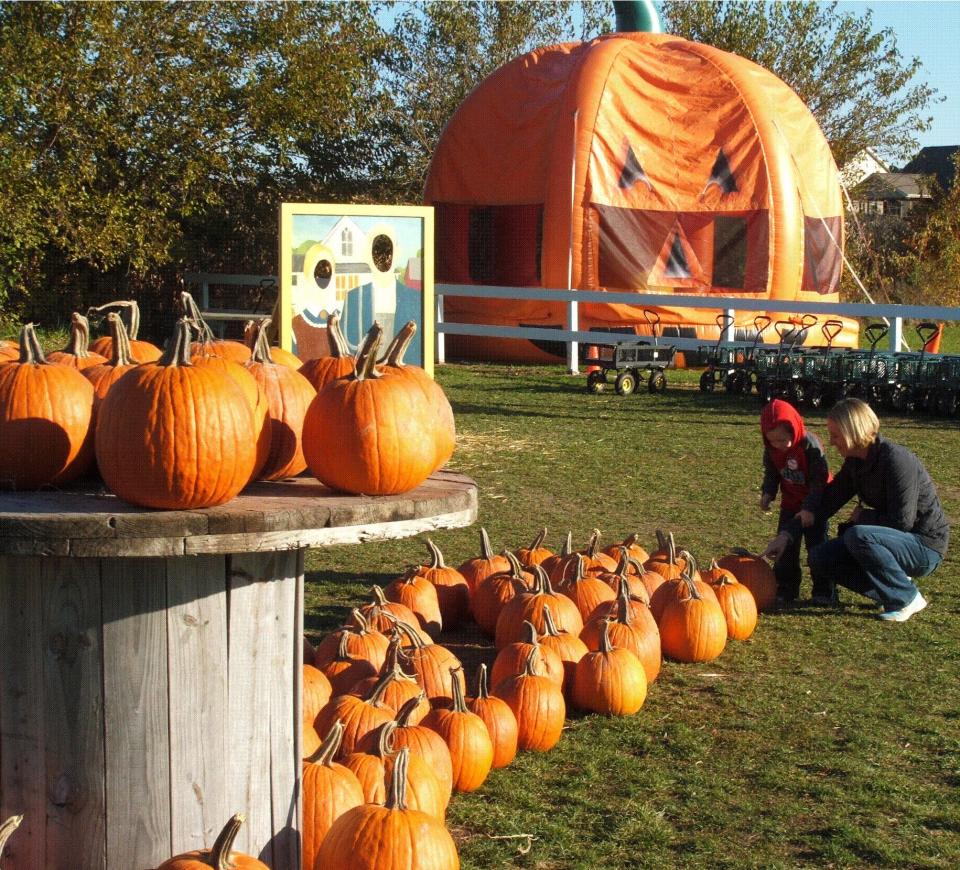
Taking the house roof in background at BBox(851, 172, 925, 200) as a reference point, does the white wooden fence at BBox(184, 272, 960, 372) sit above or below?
below

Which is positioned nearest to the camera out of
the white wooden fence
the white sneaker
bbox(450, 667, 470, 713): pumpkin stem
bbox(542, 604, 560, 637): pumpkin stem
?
bbox(450, 667, 470, 713): pumpkin stem

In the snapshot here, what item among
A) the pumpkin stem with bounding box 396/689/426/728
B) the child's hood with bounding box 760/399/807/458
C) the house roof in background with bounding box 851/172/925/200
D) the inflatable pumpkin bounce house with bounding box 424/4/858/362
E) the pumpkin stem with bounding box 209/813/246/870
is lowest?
the pumpkin stem with bounding box 396/689/426/728

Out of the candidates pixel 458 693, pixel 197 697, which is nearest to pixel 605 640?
pixel 458 693

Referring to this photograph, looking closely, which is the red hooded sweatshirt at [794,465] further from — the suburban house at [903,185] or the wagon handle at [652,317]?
the suburban house at [903,185]

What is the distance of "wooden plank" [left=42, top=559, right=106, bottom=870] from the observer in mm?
3090

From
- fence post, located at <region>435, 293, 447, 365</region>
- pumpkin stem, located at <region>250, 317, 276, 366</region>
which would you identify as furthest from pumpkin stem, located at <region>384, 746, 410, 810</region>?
fence post, located at <region>435, 293, 447, 365</region>

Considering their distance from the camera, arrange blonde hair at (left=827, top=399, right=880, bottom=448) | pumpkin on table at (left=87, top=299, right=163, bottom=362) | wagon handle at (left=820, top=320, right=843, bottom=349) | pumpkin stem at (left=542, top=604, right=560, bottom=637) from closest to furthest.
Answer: pumpkin on table at (left=87, top=299, right=163, bottom=362) → pumpkin stem at (left=542, top=604, right=560, bottom=637) → blonde hair at (left=827, top=399, right=880, bottom=448) → wagon handle at (left=820, top=320, right=843, bottom=349)

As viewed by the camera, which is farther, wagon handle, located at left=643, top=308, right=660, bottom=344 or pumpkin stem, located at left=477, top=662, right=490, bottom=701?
wagon handle, located at left=643, top=308, right=660, bottom=344

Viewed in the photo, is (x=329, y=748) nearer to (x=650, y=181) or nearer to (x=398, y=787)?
(x=398, y=787)

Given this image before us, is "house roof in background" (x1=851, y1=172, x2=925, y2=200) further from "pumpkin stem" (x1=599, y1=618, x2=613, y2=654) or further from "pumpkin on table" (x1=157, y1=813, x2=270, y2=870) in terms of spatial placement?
"pumpkin on table" (x1=157, y1=813, x2=270, y2=870)

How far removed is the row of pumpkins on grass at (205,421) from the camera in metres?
3.04

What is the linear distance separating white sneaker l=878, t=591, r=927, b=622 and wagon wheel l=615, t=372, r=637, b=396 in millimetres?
10724

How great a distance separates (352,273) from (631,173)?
11080 mm

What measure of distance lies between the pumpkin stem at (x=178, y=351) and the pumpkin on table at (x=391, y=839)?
1185 mm
